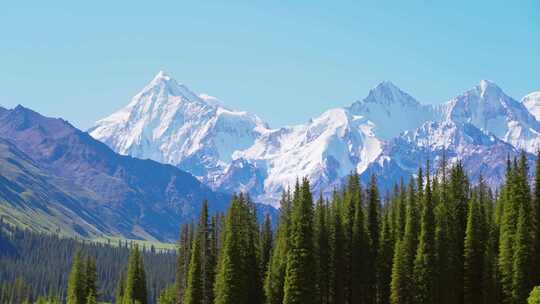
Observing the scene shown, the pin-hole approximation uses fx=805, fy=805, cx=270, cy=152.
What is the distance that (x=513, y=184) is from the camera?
10131cm

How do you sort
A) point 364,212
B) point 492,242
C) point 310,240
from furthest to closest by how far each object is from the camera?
point 364,212 → point 492,242 → point 310,240

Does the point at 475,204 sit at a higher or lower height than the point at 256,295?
higher

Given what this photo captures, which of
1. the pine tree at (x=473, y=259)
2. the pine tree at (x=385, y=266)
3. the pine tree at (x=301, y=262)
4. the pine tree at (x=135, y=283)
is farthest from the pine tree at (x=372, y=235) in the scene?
the pine tree at (x=135, y=283)

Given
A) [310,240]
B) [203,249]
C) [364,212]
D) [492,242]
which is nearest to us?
[310,240]

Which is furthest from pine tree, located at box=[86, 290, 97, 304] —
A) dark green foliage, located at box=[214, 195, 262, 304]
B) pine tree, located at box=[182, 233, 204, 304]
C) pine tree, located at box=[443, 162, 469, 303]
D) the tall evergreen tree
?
the tall evergreen tree

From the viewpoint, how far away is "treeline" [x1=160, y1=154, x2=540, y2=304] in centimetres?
9631

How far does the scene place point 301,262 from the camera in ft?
317

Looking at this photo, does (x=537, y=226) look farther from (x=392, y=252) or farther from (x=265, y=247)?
(x=265, y=247)

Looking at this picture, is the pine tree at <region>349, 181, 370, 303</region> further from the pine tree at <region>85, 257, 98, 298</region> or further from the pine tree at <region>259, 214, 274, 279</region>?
the pine tree at <region>85, 257, 98, 298</region>

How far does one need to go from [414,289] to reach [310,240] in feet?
47.3

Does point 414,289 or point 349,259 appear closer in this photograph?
point 414,289

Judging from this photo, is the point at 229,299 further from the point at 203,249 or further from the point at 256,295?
the point at 203,249

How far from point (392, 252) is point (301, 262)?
61.3 feet

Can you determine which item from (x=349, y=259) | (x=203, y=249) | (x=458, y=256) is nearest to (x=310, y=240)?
(x=349, y=259)
